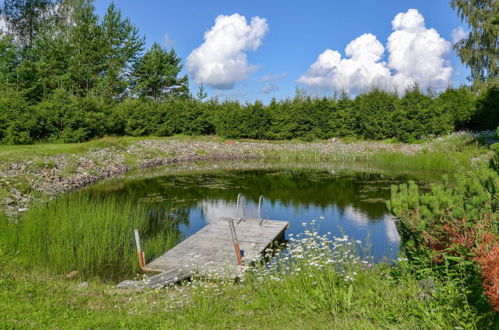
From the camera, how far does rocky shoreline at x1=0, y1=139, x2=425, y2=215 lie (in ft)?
41.6

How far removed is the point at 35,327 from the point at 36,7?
152 ft

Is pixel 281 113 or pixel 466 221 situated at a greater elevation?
pixel 281 113

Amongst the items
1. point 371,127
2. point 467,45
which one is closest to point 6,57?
point 371,127

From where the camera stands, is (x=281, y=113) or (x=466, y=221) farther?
(x=281, y=113)

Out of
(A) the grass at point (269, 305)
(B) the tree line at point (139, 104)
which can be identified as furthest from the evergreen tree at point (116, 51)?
(A) the grass at point (269, 305)

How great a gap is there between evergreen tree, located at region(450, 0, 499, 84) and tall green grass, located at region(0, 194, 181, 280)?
28325 millimetres

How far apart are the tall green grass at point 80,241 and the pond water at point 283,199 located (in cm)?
174

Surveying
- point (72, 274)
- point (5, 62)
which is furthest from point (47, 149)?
point (72, 274)

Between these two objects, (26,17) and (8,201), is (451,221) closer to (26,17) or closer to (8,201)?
(8,201)

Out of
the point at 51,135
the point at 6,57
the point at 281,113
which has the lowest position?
the point at 51,135

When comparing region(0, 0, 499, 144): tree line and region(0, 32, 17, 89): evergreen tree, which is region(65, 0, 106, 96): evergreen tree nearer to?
region(0, 0, 499, 144): tree line

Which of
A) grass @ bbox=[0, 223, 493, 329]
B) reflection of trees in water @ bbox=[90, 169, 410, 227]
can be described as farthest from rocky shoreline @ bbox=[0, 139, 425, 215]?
grass @ bbox=[0, 223, 493, 329]

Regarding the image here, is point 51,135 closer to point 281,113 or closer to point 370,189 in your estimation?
point 281,113

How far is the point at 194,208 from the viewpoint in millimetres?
12602
